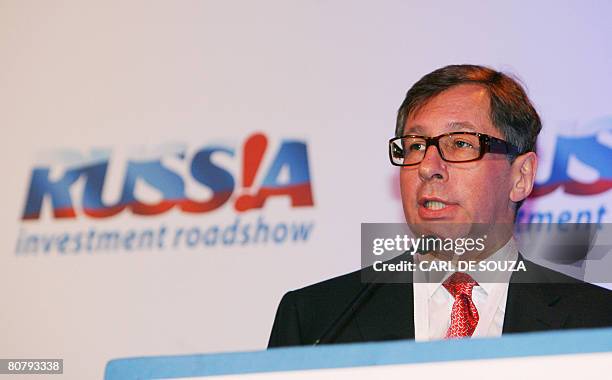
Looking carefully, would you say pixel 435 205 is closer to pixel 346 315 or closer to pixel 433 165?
pixel 433 165

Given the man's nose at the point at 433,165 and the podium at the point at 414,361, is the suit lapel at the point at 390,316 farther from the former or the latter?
the podium at the point at 414,361

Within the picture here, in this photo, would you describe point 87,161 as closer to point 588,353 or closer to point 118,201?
point 118,201

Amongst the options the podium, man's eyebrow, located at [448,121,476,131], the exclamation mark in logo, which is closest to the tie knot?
man's eyebrow, located at [448,121,476,131]

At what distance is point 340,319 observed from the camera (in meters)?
2.36

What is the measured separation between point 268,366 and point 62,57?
7.56ft

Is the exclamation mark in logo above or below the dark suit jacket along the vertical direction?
above

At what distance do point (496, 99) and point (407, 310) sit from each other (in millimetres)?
657

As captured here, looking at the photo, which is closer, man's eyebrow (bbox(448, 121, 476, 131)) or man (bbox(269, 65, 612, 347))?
man (bbox(269, 65, 612, 347))

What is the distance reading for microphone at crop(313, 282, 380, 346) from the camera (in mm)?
2338

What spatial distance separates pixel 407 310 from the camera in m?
2.30

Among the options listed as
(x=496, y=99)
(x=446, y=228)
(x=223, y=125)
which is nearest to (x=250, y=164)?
(x=223, y=125)

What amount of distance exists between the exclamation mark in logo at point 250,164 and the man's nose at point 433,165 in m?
0.54

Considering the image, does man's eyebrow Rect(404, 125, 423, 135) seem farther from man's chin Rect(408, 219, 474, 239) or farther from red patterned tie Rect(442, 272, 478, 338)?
red patterned tie Rect(442, 272, 478, 338)

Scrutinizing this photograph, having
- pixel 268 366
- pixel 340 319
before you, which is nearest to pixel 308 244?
pixel 340 319
